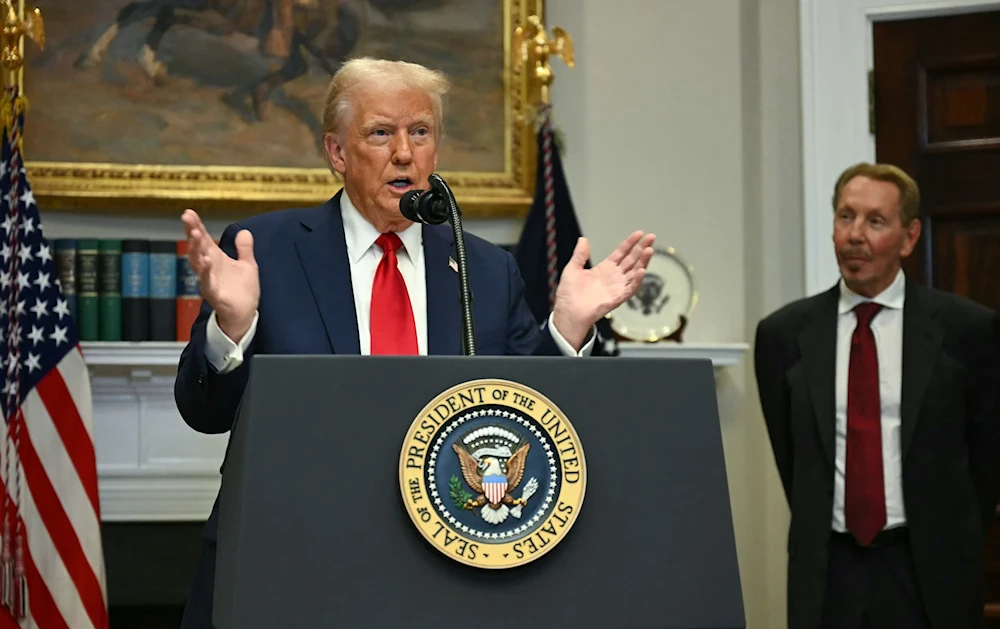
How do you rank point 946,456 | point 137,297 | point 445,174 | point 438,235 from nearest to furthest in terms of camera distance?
1. point 438,235
2. point 946,456
3. point 137,297
4. point 445,174

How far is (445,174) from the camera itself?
4672 millimetres

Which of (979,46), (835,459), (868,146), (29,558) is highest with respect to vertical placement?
(979,46)

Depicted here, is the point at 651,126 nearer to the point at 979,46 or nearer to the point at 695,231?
the point at 695,231

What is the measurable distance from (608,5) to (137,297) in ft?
7.17

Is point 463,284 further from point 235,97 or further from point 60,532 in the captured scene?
point 235,97

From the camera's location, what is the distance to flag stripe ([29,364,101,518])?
3900 mm

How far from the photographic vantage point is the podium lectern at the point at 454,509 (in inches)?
51.1

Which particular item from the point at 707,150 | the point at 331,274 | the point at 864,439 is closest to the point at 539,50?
the point at 707,150

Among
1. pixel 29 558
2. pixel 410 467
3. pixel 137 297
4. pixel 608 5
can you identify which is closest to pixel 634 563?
pixel 410 467

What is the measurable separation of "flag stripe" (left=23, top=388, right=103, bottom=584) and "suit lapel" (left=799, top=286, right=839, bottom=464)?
2305 mm

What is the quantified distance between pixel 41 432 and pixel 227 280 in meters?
2.51

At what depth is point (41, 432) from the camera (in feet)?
12.7

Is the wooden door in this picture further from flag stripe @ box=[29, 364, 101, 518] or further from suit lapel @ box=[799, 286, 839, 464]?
flag stripe @ box=[29, 364, 101, 518]

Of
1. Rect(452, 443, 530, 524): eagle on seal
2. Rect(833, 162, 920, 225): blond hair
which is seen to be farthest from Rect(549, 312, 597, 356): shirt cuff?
Rect(833, 162, 920, 225): blond hair
